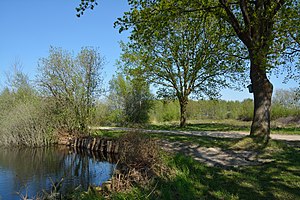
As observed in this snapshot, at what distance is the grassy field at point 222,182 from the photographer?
14.6ft

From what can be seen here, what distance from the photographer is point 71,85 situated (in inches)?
564

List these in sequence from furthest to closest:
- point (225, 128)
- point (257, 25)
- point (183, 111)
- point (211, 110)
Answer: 1. point (211, 110)
2. point (183, 111)
3. point (225, 128)
4. point (257, 25)

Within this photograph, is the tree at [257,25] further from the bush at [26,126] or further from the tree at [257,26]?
the bush at [26,126]

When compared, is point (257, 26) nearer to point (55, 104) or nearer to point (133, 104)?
point (55, 104)

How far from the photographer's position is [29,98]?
1528 centimetres

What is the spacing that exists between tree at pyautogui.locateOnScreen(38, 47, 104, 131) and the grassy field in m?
8.99

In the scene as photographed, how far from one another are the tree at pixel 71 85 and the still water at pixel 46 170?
6.87 feet

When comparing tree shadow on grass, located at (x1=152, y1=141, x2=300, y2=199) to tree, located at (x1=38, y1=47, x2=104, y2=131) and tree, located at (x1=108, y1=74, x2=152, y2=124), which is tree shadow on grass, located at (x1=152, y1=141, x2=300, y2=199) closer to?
tree, located at (x1=38, y1=47, x2=104, y2=131)

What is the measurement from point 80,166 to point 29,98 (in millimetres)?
7760

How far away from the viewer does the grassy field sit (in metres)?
4.45

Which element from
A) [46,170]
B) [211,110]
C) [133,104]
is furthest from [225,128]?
[211,110]

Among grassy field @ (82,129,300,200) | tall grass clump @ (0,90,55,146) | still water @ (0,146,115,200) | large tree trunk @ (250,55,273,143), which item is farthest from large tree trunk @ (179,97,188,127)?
grassy field @ (82,129,300,200)

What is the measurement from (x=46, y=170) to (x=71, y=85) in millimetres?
6415

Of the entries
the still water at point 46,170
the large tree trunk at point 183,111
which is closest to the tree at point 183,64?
the large tree trunk at point 183,111
